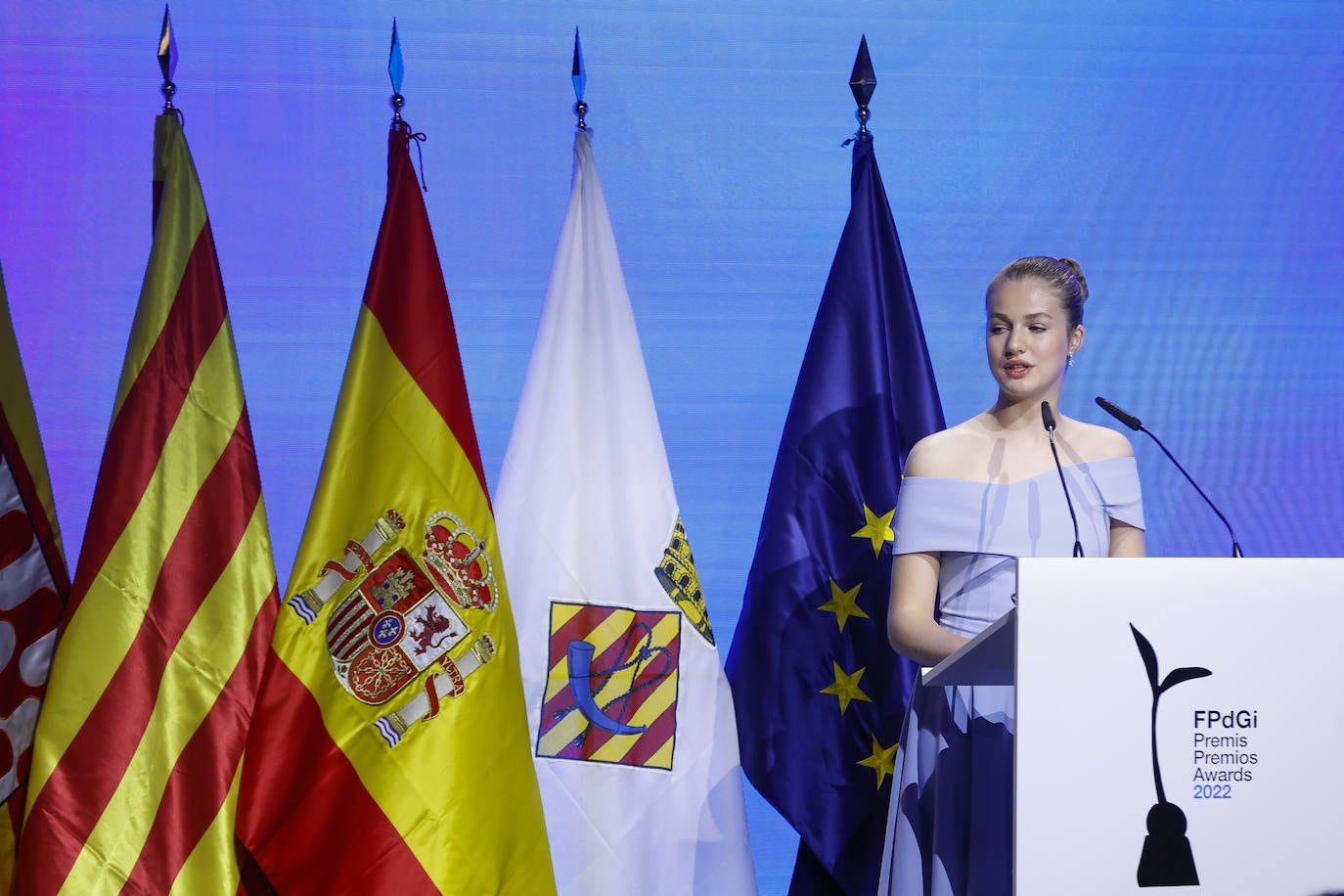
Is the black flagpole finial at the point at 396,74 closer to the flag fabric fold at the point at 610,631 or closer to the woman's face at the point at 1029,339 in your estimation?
the flag fabric fold at the point at 610,631

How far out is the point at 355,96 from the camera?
3.05 m

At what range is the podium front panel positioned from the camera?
135 cm

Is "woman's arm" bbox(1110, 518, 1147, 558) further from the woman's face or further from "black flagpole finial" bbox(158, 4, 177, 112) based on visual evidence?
"black flagpole finial" bbox(158, 4, 177, 112)

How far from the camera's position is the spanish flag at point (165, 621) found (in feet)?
7.51

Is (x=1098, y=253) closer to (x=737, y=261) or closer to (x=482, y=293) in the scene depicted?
(x=737, y=261)

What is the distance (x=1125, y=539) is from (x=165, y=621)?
168 cm

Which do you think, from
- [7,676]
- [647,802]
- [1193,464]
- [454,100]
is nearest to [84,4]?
[454,100]

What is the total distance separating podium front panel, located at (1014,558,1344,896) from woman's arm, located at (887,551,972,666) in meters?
0.63

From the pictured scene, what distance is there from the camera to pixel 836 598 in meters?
2.72

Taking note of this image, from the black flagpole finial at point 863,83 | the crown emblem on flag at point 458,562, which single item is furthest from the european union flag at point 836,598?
the crown emblem on flag at point 458,562

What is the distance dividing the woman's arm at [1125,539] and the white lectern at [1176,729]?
2.69 feet

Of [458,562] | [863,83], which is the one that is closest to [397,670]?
[458,562]

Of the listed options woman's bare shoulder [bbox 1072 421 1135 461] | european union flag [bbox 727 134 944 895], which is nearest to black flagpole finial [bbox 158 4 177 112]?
european union flag [bbox 727 134 944 895]

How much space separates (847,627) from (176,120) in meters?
1.68
